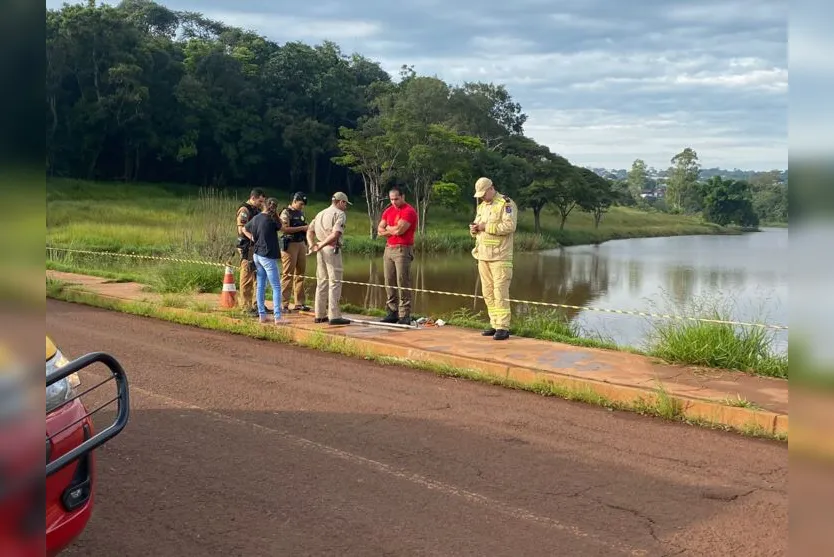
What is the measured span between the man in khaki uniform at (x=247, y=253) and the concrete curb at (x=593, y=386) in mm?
2221

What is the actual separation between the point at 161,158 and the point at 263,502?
69767mm

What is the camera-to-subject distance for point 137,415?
6863mm

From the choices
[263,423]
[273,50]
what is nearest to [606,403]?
[263,423]

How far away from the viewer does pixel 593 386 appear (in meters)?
7.95

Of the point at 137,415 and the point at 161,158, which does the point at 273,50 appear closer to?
the point at 161,158

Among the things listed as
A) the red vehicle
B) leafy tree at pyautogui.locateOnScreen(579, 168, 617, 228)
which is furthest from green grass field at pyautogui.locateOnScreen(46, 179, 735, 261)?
leafy tree at pyautogui.locateOnScreen(579, 168, 617, 228)

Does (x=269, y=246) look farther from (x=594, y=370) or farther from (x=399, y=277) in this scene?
(x=594, y=370)

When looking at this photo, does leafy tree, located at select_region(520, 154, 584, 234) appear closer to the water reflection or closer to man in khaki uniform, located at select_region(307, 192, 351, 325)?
the water reflection

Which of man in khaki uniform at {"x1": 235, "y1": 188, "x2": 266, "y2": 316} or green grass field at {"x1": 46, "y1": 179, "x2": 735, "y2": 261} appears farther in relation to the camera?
green grass field at {"x1": 46, "y1": 179, "x2": 735, "y2": 261}

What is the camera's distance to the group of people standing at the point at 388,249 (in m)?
10.6

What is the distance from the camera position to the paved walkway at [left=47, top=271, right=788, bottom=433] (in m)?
7.17

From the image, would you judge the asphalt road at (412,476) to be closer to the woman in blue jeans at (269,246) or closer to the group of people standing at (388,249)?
the group of people standing at (388,249)

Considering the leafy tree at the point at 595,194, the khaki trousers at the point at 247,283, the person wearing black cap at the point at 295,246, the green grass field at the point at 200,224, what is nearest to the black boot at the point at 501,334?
the person wearing black cap at the point at 295,246
